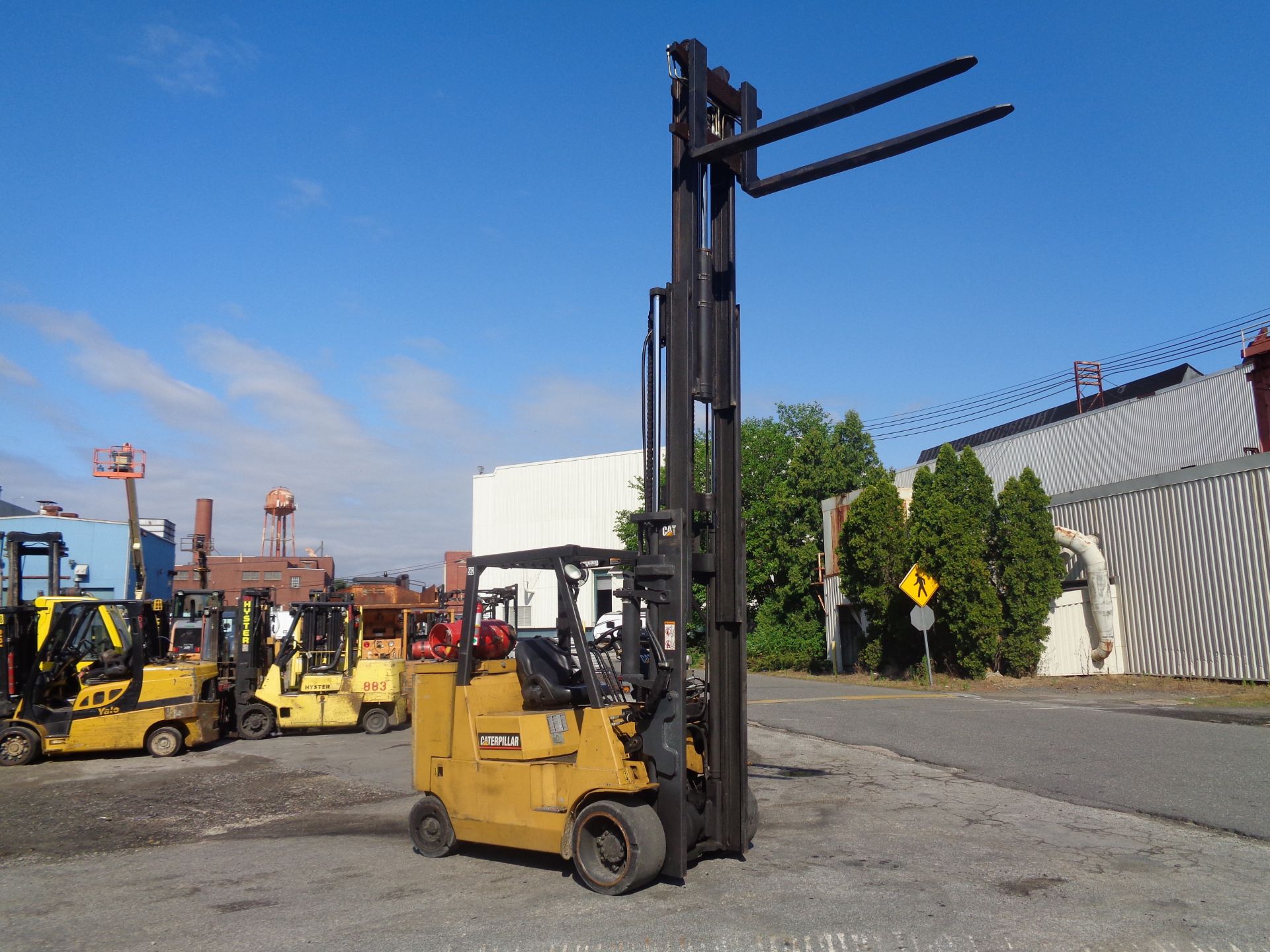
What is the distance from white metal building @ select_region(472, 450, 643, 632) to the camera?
173 ft

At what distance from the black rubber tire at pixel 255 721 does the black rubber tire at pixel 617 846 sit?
1251cm

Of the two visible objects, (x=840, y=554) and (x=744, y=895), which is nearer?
(x=744, y=895)

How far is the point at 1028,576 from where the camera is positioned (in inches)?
1027

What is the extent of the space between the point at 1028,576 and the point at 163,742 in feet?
69.1

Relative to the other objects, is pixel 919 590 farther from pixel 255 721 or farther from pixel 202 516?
pixel 202 516

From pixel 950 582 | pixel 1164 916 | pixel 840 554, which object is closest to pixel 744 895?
pixel 1164 916

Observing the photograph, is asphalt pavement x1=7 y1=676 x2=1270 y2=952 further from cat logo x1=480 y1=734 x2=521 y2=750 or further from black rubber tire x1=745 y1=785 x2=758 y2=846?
cat logo x1=480 y1=734 x2=521 y2=750

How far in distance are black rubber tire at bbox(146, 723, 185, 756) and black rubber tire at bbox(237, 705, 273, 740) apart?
6.97ft

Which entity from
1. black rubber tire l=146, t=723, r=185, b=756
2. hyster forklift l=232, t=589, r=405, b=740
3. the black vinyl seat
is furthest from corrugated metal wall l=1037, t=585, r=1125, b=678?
the black vinyl seat

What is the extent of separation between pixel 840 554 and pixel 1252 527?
41.3 feet

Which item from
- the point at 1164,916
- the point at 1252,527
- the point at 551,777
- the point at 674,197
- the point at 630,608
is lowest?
the point at 1164,916

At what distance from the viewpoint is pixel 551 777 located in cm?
676

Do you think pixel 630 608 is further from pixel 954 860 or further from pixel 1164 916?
pixel 1164 916

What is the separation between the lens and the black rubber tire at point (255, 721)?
680 inches
